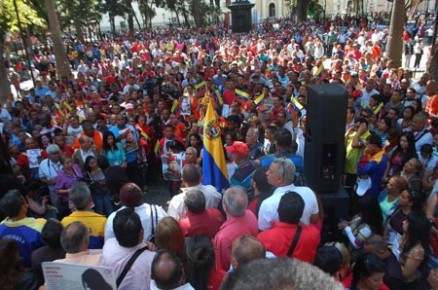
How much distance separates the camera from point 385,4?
60.4m

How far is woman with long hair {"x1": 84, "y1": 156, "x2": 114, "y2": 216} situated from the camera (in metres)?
6.11

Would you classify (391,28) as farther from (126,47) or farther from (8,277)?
(126,47)

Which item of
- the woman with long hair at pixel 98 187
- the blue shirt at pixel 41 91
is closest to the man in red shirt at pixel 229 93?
the woman with long hair at pixel 98 187

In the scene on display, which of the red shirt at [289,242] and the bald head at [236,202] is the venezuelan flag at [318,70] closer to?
the bald head at [236,202]

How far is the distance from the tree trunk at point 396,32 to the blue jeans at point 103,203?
1215 cm

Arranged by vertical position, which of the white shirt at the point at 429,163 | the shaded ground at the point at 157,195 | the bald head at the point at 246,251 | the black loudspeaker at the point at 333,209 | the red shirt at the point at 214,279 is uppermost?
the bald head at the point at 246,251

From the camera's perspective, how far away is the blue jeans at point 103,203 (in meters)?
6.09

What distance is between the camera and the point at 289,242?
3.54 m

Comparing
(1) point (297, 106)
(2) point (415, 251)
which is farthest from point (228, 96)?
(2) point (415, 251)

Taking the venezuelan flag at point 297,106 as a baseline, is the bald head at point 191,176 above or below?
above

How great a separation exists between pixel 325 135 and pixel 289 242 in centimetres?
170

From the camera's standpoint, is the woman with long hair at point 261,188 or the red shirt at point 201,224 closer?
the red shirt at point 201,224

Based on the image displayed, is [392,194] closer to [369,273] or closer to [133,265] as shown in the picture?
[369,273]

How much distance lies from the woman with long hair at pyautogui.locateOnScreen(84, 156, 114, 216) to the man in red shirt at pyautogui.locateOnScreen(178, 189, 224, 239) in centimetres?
234
